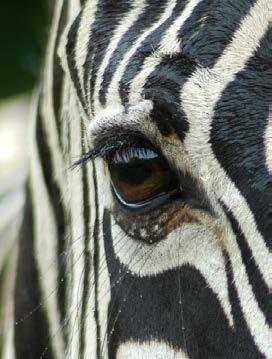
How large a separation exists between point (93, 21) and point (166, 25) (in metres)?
0.27

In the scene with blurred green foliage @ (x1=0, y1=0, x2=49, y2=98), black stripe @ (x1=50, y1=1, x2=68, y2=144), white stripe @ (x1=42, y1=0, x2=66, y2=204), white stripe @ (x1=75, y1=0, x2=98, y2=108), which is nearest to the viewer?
white stripe @ (x1=75, y1=0, x2=98, y2=108)

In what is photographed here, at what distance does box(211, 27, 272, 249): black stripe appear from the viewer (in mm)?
1468

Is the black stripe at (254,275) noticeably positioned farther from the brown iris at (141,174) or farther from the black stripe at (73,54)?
the black stripe at (73,54)

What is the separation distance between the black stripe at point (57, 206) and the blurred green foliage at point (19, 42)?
1.83m

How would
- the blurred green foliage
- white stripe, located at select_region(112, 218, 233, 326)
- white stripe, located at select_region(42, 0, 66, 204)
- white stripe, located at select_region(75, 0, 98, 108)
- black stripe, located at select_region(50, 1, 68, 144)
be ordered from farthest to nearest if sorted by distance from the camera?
the blurred green foliage < white stripe, located at select_region(42, 0, 66, 204) < black stripe, located at select_region(50, 1, 68, 144) < white stripe, located at select_region(75, 0, 98, 108) < white stripe, located at select_region(112, 218, 233, 326)

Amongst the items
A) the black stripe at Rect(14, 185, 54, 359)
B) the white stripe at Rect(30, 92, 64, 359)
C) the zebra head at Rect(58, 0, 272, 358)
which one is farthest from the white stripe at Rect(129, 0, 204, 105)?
the black stripe at Rect(14, 185, 54, 359)

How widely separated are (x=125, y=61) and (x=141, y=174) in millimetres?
241

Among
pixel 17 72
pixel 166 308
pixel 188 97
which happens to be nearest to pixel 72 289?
pixel 166 308

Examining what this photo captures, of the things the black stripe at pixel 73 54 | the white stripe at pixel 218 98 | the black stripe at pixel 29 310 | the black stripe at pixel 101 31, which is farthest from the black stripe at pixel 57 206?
the white stripe at pixel 218 98

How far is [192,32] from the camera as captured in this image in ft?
5.26

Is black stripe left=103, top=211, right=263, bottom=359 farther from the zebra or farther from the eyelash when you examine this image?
the eyelash

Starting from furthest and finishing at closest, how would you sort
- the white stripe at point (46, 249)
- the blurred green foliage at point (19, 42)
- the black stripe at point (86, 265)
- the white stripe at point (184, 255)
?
1. the blurred green foliage at point (19, 42)
2. the white stripe at point (46, 249)
3. the black stripe at point (86, 265)
4. the white stripe at point (184, 255)

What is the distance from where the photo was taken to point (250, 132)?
1497mm

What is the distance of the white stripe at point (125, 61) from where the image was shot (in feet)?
5.54
